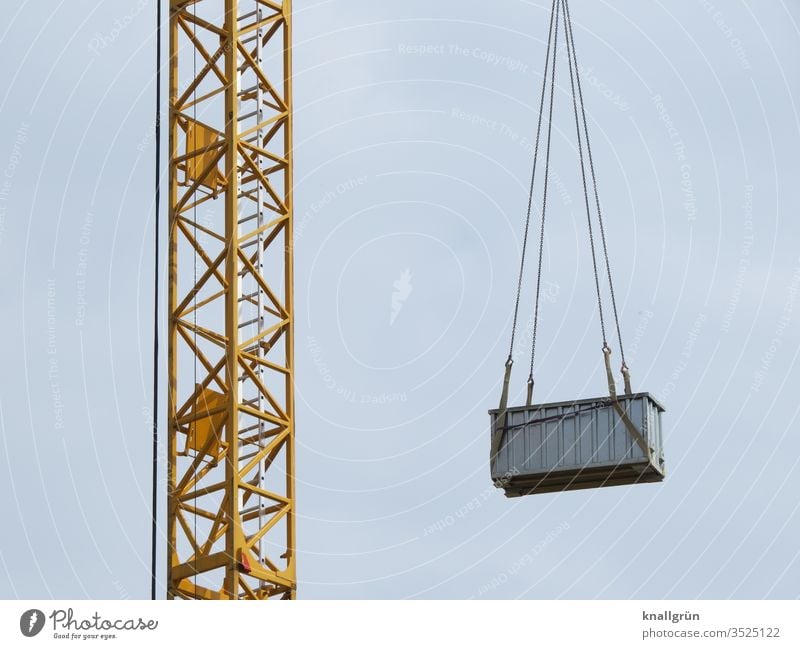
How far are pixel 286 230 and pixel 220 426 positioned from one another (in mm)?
5371

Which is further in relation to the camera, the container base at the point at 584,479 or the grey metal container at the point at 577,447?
the container base at the point at 584,479

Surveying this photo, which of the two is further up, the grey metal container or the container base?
the grey metal container

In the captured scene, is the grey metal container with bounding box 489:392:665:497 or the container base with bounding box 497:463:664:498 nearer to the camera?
the grey metal container with bounding box 489:392:665:497

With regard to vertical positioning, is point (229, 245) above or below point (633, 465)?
above

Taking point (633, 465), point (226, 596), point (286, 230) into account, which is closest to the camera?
point (633, 465)

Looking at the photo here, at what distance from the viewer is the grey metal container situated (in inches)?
2552

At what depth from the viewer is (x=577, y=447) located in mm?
65000

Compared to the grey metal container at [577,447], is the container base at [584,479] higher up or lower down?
lower down

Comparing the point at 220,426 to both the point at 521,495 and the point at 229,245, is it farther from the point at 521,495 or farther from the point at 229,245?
the point at 521,495

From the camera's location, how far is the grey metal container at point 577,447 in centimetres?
6481

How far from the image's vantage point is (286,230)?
243 ft

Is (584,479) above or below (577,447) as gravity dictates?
below

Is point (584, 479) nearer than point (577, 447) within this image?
No
